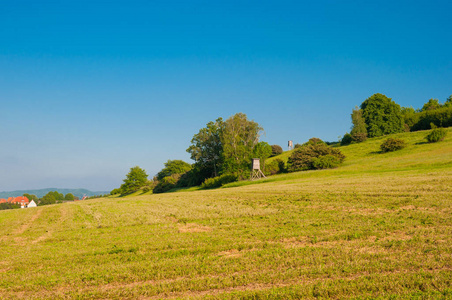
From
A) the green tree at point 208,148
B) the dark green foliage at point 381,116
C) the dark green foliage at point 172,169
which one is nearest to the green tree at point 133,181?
the dark green foliage at point 172,169

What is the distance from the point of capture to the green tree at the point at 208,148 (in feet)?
260

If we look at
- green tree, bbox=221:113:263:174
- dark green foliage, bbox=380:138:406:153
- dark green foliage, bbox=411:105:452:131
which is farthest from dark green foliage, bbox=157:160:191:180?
dark green foliage, bbox=411:105:452:131

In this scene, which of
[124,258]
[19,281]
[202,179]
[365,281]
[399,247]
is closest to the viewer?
[365,281]

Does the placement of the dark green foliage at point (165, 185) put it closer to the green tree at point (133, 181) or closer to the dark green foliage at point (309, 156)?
the green tree at point (133, 181)

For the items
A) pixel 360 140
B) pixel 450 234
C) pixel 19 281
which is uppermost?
pixel 360 140

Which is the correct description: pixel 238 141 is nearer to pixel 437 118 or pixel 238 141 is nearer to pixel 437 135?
pixel 437 135

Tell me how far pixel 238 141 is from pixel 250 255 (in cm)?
6500

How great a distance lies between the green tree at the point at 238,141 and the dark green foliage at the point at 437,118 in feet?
145

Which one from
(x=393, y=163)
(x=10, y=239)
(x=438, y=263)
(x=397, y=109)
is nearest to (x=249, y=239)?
(x=438, y=263)

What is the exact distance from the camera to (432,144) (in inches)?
2079

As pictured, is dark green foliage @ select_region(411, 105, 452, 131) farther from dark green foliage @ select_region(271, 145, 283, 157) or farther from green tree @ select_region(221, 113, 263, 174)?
green tree @ select_region(221, 113, 263, 174)

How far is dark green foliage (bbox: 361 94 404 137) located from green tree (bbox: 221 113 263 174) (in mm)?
31112

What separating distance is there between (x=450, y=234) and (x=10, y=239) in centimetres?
1798

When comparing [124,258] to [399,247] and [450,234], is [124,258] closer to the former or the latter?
[399,247]
